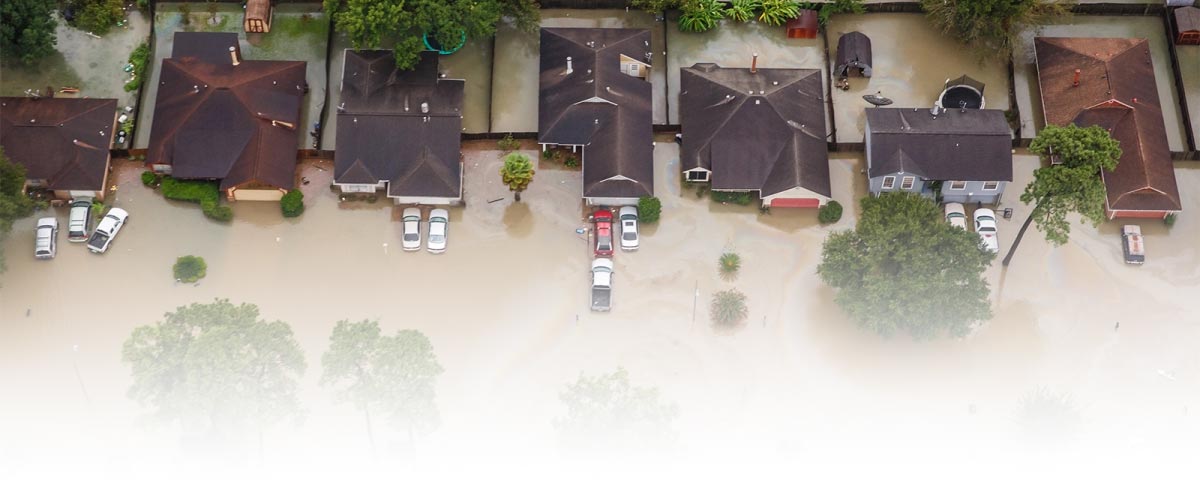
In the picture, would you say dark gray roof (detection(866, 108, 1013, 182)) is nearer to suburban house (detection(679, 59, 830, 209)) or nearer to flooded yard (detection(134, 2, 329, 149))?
suburban house (detection(679, 59, 830, 209))

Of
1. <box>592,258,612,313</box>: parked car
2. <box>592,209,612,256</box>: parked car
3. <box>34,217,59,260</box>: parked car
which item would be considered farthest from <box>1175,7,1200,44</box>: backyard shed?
<box>34,217,59,260</box>: parked car

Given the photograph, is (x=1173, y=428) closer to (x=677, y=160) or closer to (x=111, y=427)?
(x=677, y=160)

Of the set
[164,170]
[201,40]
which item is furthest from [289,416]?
[201,40]

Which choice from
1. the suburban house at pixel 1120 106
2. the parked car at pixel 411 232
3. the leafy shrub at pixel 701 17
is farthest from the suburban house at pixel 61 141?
the suburban house at pixel 1120 106

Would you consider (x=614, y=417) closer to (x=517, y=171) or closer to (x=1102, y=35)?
(x=517, y=171)

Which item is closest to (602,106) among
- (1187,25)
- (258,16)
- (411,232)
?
(411,232)

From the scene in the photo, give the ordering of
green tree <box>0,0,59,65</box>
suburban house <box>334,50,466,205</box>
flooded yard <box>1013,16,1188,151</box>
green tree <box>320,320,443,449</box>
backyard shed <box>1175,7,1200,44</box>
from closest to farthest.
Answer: green tree <box>320,320,443,449</box> < suburban house <box>334,50,466,205</box> < green tree <box>0,0,59,65</box> < flooded yard <box>1013,16,1188,151</box> < backyard shed <box>1175,7,1200,44</box>

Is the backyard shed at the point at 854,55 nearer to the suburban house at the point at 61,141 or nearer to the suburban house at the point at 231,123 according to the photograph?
the suburban house at the point at 231,123
